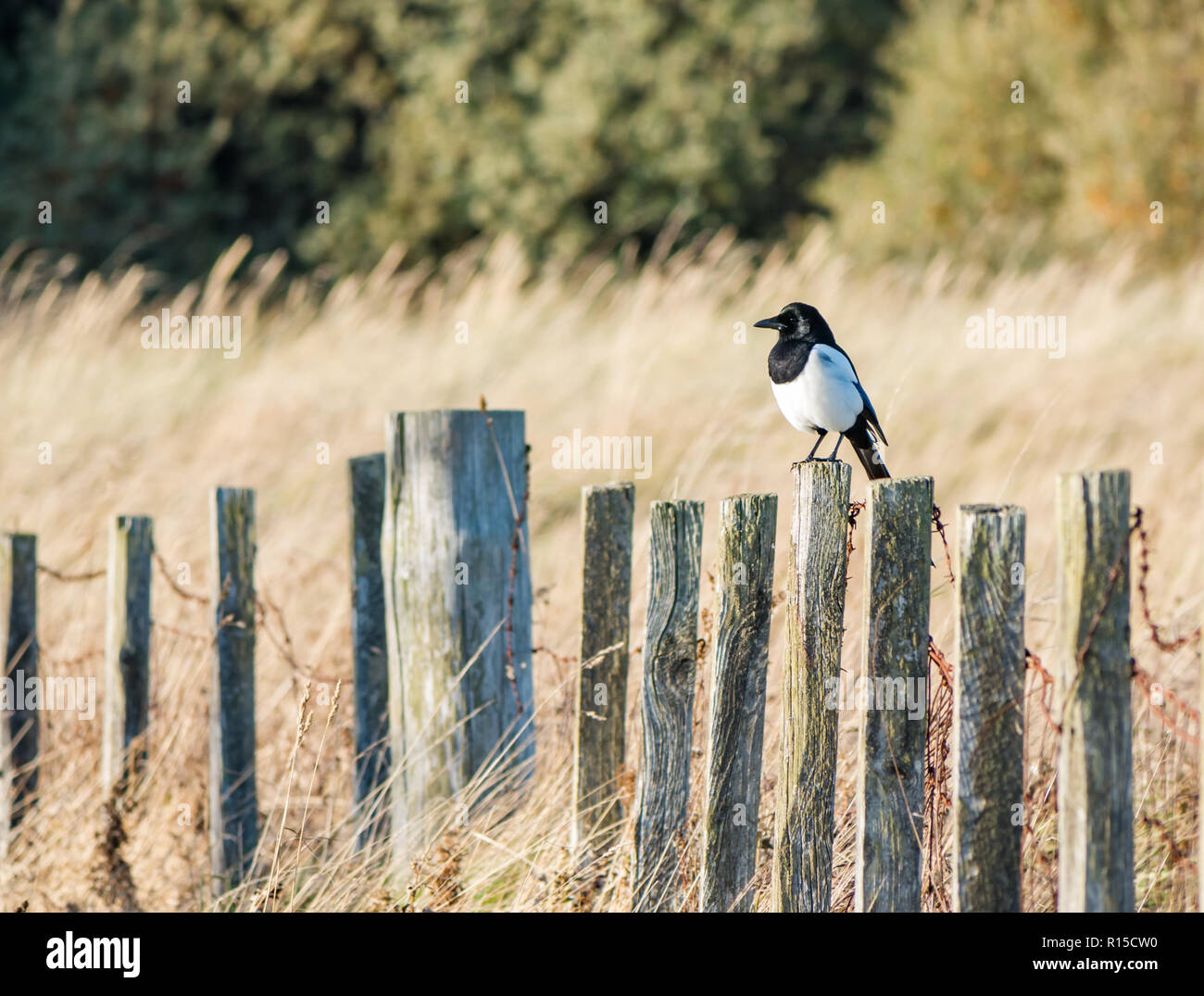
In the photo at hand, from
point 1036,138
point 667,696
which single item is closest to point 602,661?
point 667,696

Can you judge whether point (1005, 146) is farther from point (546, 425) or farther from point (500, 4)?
point (546, 425)

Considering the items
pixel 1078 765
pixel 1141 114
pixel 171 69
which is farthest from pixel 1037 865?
pixel 171 69

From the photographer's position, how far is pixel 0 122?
16.6 metres

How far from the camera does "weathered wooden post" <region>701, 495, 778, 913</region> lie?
6.43 feet

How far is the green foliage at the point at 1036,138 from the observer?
489 inches

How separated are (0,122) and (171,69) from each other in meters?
2.32

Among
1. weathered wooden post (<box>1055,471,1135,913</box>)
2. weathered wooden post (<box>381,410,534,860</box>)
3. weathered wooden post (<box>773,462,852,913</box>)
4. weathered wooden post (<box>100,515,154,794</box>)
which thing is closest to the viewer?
weathered wooden post (<box>1055,471,1135,913</box>)

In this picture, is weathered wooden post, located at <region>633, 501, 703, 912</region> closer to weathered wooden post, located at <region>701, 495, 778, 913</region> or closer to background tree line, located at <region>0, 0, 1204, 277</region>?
weathered wooden post, located at <region>701, 495, 778, 913</region>

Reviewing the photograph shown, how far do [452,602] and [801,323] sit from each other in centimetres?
90

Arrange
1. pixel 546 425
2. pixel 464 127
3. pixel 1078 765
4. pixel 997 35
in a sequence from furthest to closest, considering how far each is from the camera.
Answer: pixel 464 127, pixel 997 35, pixel 546 425, pixel 1078 765

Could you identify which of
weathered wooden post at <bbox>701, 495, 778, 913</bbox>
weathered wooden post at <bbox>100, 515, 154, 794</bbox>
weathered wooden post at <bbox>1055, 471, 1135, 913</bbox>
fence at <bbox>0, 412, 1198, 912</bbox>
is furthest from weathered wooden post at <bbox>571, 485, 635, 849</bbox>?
weathered wooden post at <bbox>100, 515, 154, 794</bbox>

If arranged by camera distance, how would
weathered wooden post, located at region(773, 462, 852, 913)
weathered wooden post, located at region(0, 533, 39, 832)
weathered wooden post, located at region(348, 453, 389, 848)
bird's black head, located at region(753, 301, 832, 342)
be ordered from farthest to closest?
1. weathered wooden post, located at region(0, 533, 39, 832)
2. weathered wooden post, located at region(348, 453, 389, 848)
3. bird's black head, located at region(753, 301, 832, 342)
4. weathered wooden post, located at region(773, 462, 852, 913)

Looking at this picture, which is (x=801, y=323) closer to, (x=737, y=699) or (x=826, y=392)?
(x=826, y=392)

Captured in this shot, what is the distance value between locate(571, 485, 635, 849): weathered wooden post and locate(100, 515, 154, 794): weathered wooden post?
1.27 metres
